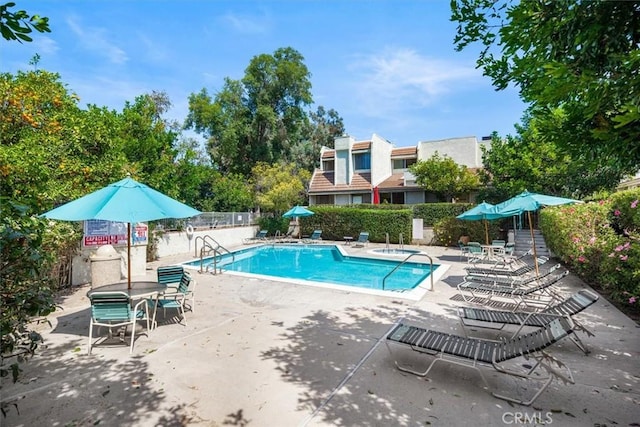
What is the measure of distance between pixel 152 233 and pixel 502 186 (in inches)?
840

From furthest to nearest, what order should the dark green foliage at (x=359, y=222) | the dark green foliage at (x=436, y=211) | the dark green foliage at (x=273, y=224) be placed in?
the dark green foliage at (x=273, y=224), the dark green foliage at (x=359, y=222), the dark green foliage at (x=436, y=211)

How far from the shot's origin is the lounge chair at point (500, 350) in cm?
384

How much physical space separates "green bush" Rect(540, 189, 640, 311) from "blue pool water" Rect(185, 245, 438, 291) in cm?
481

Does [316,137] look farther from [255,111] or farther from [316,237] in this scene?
[316,237]

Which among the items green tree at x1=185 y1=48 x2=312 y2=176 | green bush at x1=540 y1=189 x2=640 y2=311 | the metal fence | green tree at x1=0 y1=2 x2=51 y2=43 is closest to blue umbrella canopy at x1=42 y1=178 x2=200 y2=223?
green tree at x1=0 y1=2 x2=51 y2=43

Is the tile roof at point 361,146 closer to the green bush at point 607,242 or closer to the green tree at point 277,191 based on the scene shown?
the green tree at point 277,191

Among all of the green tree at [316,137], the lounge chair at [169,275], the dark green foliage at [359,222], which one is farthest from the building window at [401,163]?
the lounge chair at [169,275]

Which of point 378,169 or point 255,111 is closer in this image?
point 378,169

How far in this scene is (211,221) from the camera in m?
21.8

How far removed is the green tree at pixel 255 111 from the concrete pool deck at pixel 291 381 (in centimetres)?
3317

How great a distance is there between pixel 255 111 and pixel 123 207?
116 ft

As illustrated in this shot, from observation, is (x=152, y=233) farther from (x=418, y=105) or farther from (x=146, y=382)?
(x=418, y=105)

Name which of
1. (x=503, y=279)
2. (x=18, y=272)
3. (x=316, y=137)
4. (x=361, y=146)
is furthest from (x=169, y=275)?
(x=316, y=137)

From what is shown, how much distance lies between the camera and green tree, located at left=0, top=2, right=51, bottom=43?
6.17 feet
